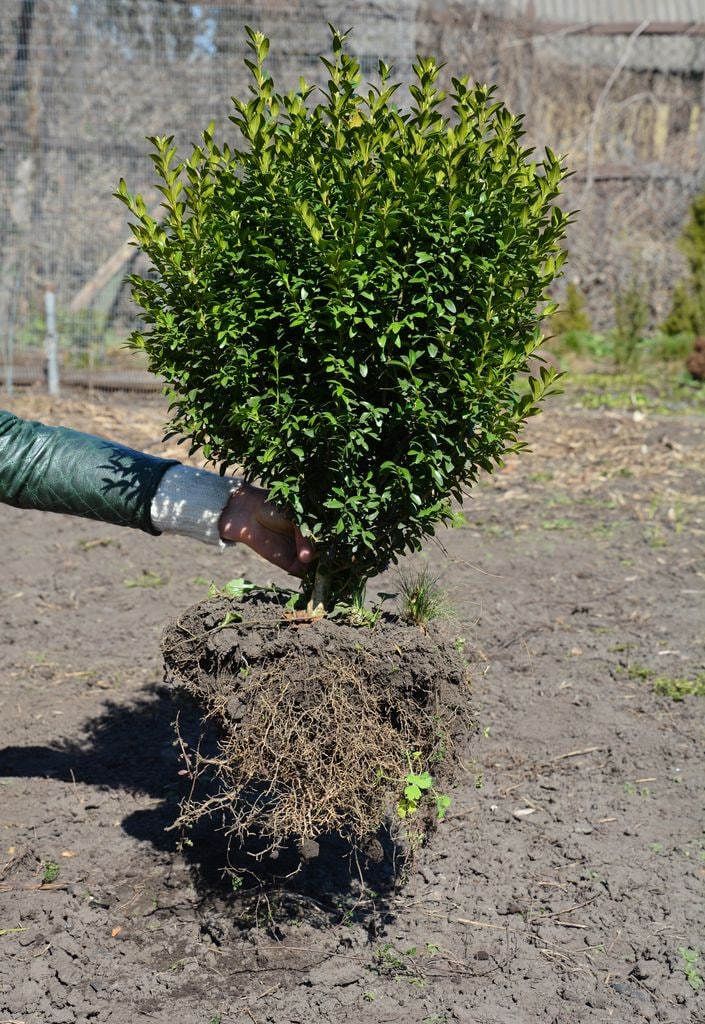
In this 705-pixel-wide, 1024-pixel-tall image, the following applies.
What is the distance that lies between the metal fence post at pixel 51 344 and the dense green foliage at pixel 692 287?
23.9ft

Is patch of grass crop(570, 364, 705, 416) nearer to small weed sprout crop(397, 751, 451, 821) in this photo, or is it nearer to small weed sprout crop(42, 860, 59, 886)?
small weed sprout crop(397, 751, 451, 821)

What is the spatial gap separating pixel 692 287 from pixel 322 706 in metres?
11.9

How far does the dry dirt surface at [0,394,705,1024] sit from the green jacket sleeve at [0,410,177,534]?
2.78 ft

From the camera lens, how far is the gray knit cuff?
2.83 meters

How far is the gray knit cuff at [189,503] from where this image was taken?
9.29ft

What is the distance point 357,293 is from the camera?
2.45m

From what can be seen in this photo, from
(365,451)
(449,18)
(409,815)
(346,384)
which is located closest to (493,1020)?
(409,815)

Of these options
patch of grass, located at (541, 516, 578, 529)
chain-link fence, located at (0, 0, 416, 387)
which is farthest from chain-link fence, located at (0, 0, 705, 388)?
patch of grass, located at (541, 516, 578, 529)

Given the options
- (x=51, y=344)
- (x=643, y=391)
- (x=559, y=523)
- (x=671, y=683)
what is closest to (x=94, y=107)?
(x=51, y=344)

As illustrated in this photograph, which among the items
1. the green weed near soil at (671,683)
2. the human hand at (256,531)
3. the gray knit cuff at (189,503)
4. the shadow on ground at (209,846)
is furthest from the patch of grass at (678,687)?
the gray knit cuff at (189,503)

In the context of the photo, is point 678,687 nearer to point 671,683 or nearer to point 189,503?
point 671,683

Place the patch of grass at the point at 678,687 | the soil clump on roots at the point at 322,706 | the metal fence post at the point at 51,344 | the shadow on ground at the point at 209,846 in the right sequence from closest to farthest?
1. the soil clump on roots at the point at 322,706
2. the shadow on ground at the point at 209,846
3. the patch of grass at the point at 678,687
4. the metal fence post at the point at 51,344

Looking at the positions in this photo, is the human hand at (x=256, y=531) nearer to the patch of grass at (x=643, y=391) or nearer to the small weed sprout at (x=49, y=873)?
the small weed sprout at (x=49, y=873)

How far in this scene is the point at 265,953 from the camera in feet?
9.37
